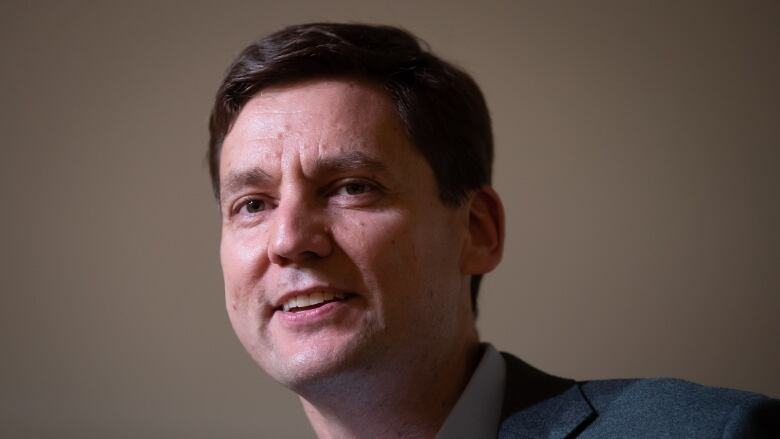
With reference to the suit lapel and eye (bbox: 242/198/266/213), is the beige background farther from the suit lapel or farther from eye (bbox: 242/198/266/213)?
eye (bbox: 242/198/266/213)

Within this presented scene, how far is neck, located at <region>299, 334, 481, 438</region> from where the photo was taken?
1.22m

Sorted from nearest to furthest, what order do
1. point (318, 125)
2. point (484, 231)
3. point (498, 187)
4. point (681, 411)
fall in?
point (681, 411) → point (318, 125) → point (484, 231) → point (498, 187)

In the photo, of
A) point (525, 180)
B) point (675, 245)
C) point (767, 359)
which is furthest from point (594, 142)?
point (767, 359)

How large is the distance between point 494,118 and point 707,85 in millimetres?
509

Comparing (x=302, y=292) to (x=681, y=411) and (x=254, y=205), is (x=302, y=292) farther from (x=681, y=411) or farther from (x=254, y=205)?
(x=681, y=411)

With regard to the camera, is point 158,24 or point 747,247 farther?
point 158,24

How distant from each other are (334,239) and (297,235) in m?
0.07

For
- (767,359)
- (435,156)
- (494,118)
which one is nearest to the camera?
(435,156)

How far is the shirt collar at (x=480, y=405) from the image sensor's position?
1305mm

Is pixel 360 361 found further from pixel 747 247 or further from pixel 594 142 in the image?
pixel 747 247

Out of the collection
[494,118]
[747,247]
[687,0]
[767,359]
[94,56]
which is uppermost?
[94,56]

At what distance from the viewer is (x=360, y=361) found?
1179 mm

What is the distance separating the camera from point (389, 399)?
1.26 metres

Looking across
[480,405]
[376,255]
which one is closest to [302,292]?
[376,255]
